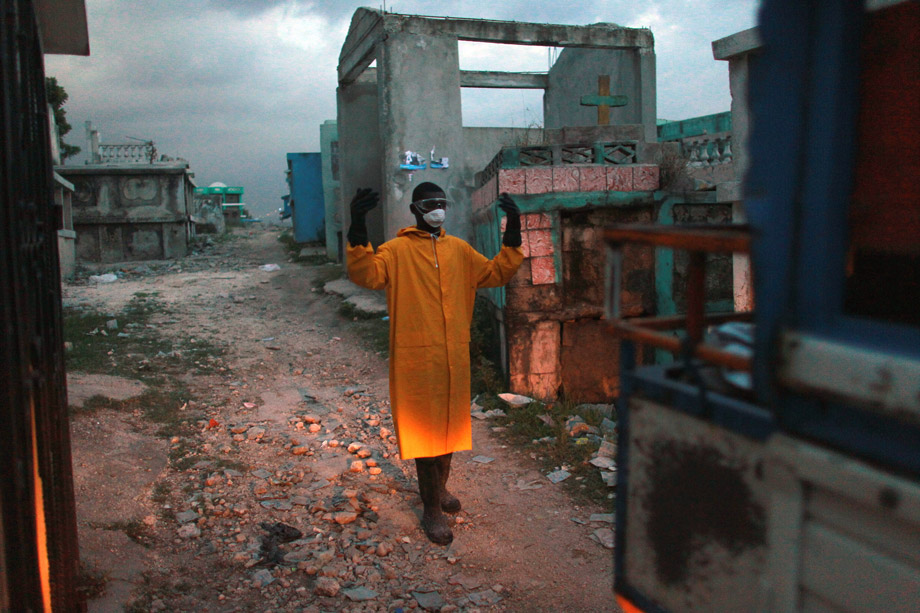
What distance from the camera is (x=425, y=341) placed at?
3270mm

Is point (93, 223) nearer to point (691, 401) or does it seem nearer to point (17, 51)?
point (17, 51)

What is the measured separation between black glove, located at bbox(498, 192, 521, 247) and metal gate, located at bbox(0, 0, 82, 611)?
1.98 metres

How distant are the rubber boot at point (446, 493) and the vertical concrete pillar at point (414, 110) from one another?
5645mm

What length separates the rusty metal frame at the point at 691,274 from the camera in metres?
1.28

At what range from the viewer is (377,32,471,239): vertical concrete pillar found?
878cm


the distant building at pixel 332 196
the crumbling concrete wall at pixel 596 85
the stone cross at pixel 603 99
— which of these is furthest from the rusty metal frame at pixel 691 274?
the distant building at pixel 332 196

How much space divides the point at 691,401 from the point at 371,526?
2417 millimetres

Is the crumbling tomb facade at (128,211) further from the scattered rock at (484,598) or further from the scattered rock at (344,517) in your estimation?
the scattered rock at (484,598)

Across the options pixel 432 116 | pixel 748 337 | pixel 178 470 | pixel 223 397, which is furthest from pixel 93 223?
pixel 748 337

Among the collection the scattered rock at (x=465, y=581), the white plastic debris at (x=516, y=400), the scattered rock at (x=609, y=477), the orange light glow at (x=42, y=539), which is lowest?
the scattered rock at (x=465, y=581)

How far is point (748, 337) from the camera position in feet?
4.99

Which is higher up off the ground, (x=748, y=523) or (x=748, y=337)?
(x=748, y=337)

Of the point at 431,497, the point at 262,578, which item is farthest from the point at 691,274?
the point at 262,578

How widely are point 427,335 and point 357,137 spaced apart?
27.6 feet
